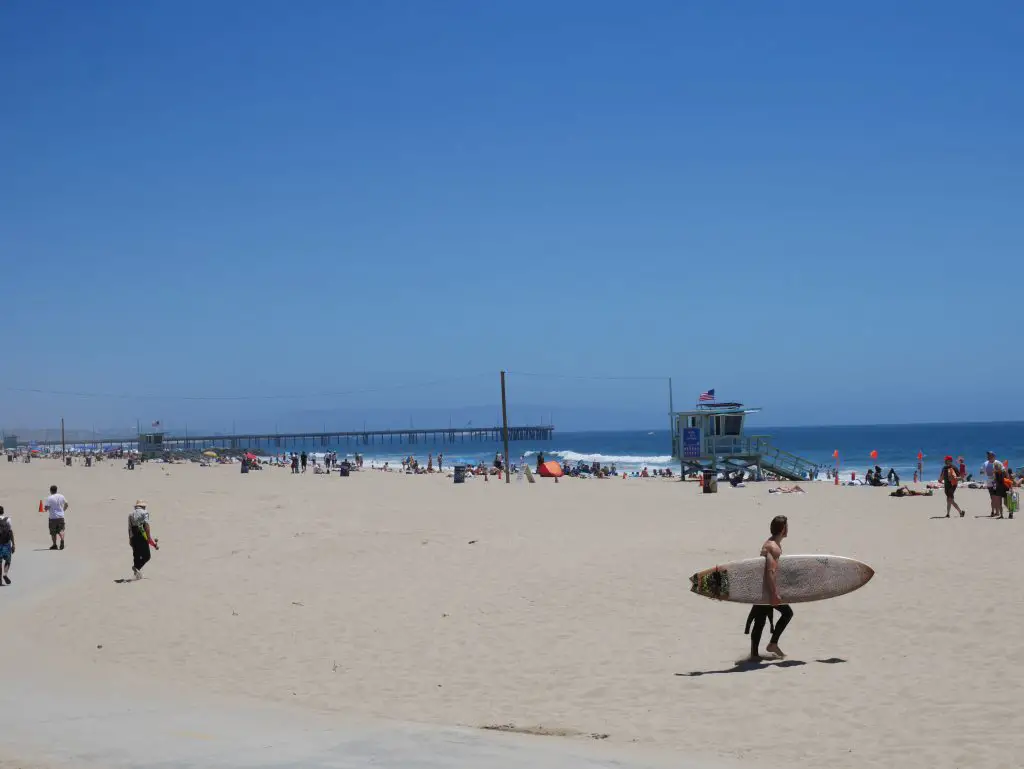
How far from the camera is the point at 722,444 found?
42969 mm

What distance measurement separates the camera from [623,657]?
9.05 m

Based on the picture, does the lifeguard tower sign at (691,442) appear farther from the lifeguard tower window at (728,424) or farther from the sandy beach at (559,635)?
the sandy beach at (559,635)

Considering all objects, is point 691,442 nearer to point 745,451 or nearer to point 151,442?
point 745,451

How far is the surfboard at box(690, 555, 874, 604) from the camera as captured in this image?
919cm

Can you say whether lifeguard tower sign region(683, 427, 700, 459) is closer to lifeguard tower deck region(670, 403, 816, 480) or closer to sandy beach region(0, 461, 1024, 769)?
lifeguard tower deck region(670, 403, 816, 480)

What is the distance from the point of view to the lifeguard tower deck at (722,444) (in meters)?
42.9

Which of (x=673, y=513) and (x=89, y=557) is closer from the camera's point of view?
(x=89, y=557)

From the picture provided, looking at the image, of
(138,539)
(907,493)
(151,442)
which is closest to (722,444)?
(907,493)

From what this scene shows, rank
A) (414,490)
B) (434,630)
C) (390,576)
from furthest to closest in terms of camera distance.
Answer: (414,490), (390,576), (434,630)

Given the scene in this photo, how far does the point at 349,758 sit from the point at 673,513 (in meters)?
18.9

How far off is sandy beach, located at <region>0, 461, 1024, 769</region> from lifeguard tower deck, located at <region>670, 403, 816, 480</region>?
885 inches

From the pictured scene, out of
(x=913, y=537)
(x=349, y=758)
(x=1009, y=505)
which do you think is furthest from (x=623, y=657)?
(x=1009, y=505)

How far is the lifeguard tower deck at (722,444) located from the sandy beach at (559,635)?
22473 millimetres

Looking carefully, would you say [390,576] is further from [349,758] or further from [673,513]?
[673,513]
